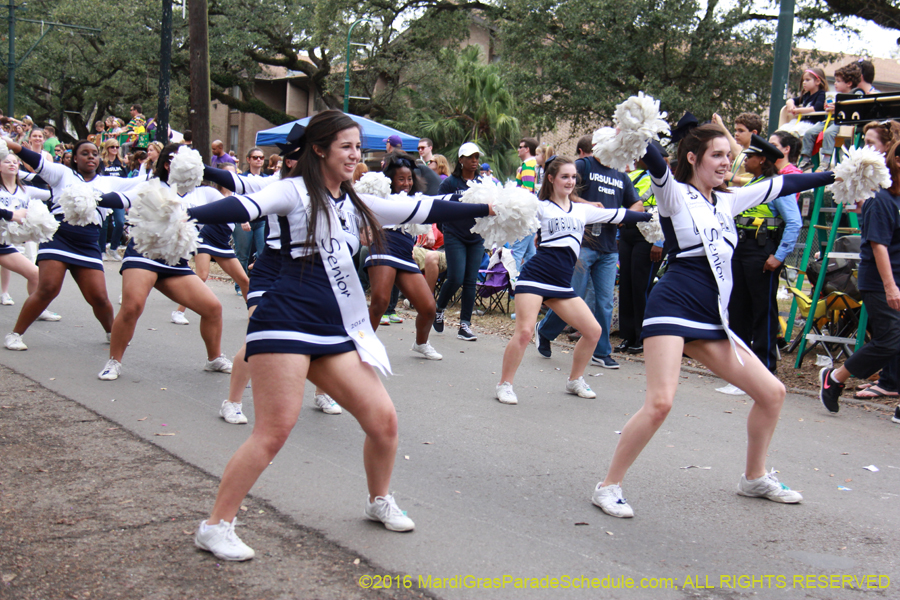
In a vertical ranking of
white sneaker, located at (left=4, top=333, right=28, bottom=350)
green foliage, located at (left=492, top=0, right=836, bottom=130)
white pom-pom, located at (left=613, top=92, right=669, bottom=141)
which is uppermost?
green foliage, located at (left=492, top=0, right=836, bottom=130)

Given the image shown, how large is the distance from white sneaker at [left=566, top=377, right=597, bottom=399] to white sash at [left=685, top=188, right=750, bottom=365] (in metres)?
2.65

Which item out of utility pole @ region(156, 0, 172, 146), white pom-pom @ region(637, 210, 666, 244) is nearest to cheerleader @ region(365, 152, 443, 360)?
white pom-pom @ region(637, 210, 666, 244)

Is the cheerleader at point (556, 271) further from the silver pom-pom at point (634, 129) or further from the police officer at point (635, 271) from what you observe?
the silver pom-pom at point (634, 129)

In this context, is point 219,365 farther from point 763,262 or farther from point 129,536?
point 763,262

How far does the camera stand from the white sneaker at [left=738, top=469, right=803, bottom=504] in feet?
14.3

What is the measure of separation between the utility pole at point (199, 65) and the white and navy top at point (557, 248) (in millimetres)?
9026

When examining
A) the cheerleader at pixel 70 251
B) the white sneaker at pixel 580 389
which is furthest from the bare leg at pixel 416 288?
the cheerleader at pixel 70 251

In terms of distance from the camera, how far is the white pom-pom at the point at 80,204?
A: 5.09m

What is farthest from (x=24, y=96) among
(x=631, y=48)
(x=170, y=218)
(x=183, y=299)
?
(x=170, y=218)

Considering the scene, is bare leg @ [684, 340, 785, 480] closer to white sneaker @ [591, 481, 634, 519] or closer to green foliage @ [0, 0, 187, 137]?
white sneaker @ [591, 481, 634, 519]

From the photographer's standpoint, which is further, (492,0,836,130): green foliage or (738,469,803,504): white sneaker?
(492,0,836,130): green foliage

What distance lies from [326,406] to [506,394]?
1425 millimetres

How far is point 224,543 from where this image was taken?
3279 millimetres

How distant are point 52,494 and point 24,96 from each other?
4267 cm
